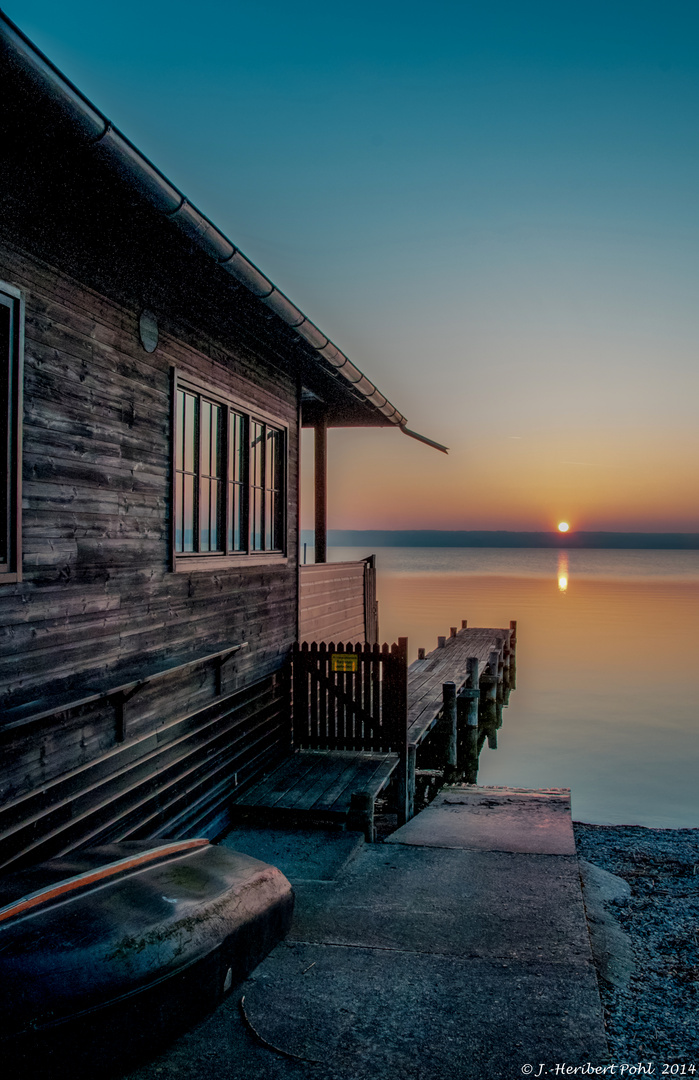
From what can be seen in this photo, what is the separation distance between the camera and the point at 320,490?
42.9 feet

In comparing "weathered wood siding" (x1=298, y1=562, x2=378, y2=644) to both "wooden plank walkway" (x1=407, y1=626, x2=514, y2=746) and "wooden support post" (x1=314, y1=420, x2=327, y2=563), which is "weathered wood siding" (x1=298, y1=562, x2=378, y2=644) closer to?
"wooden support post" (x1=314, y1=420, x2=327, y2=563)

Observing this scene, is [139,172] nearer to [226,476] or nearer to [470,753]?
[226,476]

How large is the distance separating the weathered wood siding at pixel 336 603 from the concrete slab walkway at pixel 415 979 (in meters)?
4.23

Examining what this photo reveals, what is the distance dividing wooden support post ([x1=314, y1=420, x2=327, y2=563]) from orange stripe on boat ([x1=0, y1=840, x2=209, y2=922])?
8.74 m

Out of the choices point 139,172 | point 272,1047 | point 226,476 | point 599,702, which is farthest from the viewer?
point 599,702

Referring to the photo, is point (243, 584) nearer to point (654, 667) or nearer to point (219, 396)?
point (219, 396)

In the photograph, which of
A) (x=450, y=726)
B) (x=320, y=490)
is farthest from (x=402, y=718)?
(x=450, y=726)

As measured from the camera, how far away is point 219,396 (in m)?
7.04

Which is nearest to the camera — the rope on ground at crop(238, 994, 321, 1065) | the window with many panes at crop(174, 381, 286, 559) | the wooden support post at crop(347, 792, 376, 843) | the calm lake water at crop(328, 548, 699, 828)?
the rope on ground at crop(238, 994, 321, 1065)

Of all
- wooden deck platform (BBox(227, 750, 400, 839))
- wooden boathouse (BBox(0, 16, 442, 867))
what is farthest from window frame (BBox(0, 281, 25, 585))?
wooden deck platform (BBox(227, 750, 400, 839))

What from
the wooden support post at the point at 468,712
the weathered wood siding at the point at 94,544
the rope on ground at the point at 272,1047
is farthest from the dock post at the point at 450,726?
the rope on ground at the point at 272,1047

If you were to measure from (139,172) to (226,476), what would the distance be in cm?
343

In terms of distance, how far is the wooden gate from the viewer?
27.8 feet

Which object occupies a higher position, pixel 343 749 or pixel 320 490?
pixel 320 490
